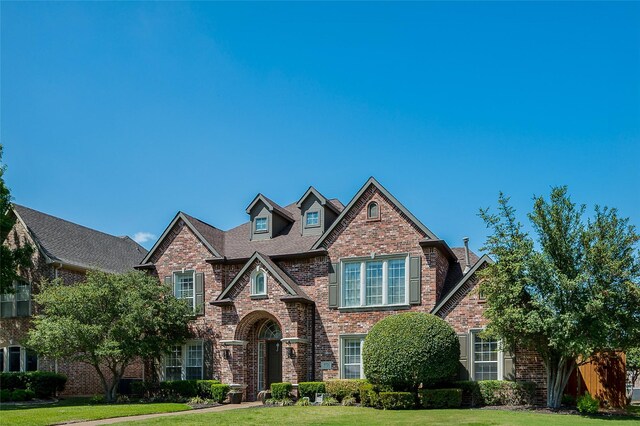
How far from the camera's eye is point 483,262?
23219mm

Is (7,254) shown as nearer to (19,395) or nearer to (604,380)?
(19,395)

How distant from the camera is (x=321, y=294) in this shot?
88.9 ft

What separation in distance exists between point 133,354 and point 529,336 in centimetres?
1468

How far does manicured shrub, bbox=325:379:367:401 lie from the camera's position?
23.8 m

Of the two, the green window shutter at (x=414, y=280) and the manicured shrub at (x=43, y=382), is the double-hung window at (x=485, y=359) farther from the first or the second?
the manicured shrub at (x=43, y=382)

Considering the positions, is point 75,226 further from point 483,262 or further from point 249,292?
point 483,262

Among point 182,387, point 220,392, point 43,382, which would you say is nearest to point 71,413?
point 220,392

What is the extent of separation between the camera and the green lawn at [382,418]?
17094 mm

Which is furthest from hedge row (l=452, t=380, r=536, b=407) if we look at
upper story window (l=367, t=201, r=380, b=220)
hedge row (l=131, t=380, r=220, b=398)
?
hedge row (l=131, t=380, r=220, b=398)

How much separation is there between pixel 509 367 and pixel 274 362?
9.68 meters

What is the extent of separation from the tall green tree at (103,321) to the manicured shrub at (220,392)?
310 centimetres

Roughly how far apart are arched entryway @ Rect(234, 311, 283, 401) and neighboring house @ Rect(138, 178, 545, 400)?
4 cm

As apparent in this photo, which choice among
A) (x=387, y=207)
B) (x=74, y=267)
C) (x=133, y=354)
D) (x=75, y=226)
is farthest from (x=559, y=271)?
(x=75, y=226)

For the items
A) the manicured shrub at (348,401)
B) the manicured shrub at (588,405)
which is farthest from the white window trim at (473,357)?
the manicured shrub at (348,401)
